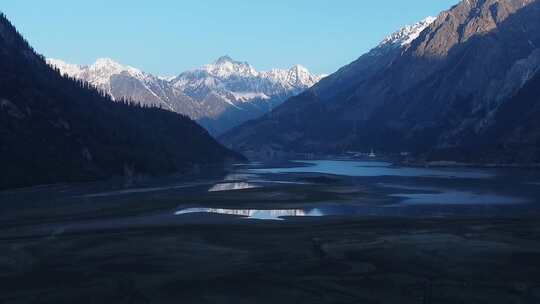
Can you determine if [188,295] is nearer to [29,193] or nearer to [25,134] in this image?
[29,193]

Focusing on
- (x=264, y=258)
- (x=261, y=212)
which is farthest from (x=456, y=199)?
(x=264, y=258)

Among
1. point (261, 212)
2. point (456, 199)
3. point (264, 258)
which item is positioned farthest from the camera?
point (456, 199)

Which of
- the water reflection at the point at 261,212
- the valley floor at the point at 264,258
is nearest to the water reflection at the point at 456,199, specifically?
the valley floor at the point at 264,258

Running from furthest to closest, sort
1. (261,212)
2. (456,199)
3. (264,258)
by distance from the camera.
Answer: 1. (456,199)
2. (261,212)
3. (264,258)

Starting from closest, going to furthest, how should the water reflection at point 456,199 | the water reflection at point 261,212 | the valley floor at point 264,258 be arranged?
1. the valley floor at point 264,258
2. the water reflection at point 261,212
3. the water reflection at point 456,199

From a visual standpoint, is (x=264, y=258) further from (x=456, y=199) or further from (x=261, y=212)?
(x=456, y=199)

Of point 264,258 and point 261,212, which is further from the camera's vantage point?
point 261,212

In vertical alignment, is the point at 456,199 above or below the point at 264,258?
above

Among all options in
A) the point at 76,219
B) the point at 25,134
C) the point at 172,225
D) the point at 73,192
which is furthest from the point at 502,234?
the point at 25,134

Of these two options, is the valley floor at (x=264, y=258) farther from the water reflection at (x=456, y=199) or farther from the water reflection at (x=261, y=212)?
the water reflection at (x=456, y=199)
